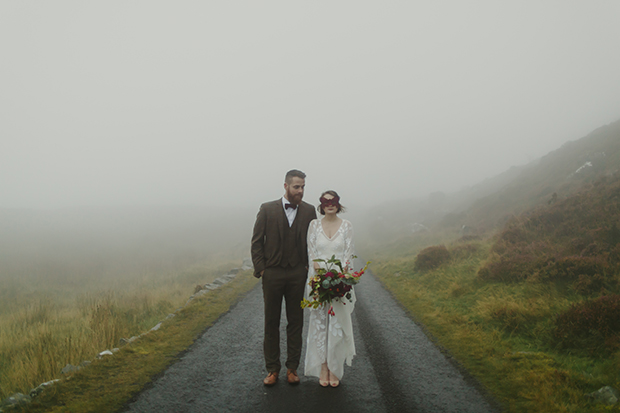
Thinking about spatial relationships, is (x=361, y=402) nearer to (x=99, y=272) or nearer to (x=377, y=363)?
(x=377, y=363)

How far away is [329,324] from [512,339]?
4.26 meters

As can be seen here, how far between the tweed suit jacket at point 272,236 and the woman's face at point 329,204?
1.10 ft

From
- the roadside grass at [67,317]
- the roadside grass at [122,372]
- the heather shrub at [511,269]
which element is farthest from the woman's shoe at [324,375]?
the heather shrub at [511,269]

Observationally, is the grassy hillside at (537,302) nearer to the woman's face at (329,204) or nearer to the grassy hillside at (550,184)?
the woman's face at (329,204)

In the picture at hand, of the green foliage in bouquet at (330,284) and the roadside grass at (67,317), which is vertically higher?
the green foliage in bouquet at (330,284)

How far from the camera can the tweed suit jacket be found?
4.76 m

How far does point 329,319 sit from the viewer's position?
4.84m

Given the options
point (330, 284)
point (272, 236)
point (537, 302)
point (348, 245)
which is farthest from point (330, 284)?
point (537, 302)

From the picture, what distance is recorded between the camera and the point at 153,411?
4.07 m

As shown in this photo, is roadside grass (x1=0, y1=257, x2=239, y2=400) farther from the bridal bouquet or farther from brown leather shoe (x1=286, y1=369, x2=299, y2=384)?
the bridal bouquet

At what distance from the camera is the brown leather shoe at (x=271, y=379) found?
15.6ft

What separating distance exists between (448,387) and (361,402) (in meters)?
1.42

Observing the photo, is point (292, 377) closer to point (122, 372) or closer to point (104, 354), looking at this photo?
point (122, 372)

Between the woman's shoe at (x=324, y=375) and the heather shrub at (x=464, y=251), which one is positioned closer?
the woman's shoe at (x=324, y=375)
